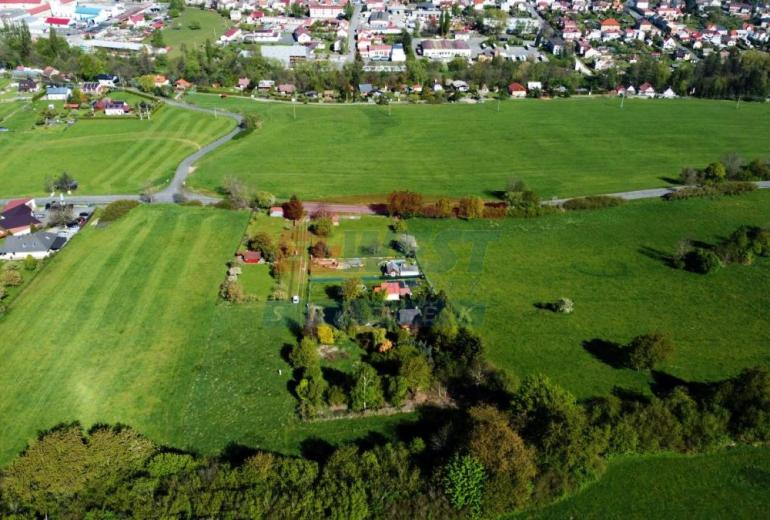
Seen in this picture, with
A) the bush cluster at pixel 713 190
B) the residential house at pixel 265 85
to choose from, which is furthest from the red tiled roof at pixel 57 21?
the bush cluster at pixel 713 190

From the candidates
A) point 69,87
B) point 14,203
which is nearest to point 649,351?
point 14,203

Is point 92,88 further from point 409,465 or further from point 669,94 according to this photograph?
point 669,94

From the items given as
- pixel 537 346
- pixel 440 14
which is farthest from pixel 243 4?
pixel 537 346

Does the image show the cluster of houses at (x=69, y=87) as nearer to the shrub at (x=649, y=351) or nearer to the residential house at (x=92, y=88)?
the residential house at (x=92, y=88)

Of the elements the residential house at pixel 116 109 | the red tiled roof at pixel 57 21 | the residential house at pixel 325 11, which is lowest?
the residential house at pixel 116 109

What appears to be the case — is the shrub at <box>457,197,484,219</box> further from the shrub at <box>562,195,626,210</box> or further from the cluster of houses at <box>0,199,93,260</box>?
the cluster of houses at <box>0,199,93,260</box>

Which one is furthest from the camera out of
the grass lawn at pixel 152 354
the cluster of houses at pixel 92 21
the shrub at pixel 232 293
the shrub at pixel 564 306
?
the cluster of houses at pixel 92 21
